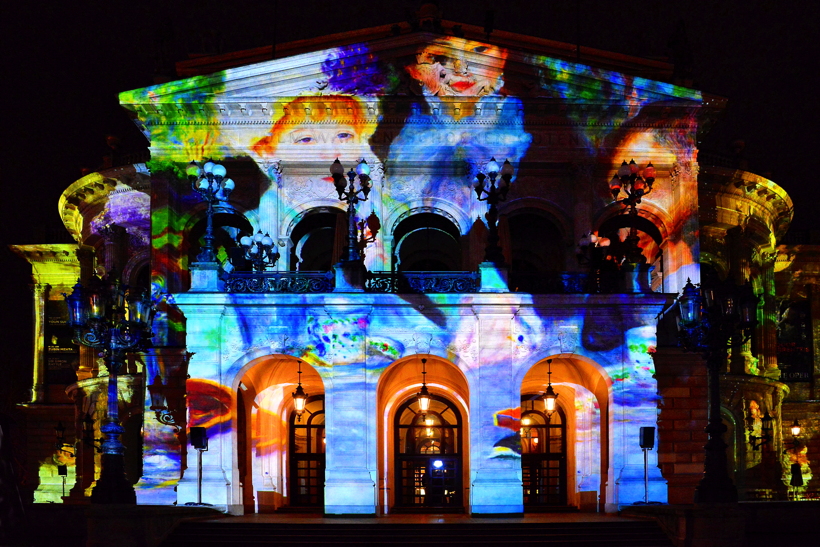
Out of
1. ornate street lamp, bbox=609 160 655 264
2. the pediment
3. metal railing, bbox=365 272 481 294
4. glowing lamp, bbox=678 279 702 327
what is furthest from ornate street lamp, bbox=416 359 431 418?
glowing lamp, bbox=678 279 702 327

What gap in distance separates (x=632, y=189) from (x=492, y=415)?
7457mm

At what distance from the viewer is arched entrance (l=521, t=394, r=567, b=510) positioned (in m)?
36.9

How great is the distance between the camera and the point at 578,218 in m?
36.7

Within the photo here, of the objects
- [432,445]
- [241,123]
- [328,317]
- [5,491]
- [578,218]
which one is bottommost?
[5,491]

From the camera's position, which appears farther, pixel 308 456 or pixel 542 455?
pixel 542 455

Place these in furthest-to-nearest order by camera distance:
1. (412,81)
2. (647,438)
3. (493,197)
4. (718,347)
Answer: (412,81)
(647,438)
(493,197)
(718,347)

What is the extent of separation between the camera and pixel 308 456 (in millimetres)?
37062

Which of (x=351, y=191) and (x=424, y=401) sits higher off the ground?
(x=351, y=191)

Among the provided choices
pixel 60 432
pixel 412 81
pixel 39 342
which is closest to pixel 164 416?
pixel 412 81

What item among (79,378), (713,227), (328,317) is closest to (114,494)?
(328,317)

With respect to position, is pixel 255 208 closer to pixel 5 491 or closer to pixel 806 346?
pixel 806 346

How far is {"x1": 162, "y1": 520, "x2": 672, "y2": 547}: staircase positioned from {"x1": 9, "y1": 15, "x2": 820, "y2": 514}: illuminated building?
368 centimetres

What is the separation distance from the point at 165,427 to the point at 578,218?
47.3 feet

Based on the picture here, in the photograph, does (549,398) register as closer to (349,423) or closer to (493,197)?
(349,423)
